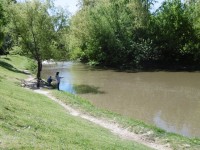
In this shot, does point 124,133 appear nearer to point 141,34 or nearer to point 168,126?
point 168,126

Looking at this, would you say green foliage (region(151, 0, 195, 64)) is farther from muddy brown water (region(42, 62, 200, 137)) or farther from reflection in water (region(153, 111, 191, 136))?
reflection in water (region(153, 111, 191, 136))

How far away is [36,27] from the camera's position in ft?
112

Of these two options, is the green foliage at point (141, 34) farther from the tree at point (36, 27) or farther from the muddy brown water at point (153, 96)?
the tree at point (36, 27)

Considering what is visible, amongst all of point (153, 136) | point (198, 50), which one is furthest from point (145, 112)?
point (198, 50)

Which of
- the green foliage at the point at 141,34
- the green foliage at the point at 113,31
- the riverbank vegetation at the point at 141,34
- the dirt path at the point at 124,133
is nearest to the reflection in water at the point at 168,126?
→ the dirt path at the point at 124,133

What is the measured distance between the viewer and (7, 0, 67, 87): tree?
3356cm

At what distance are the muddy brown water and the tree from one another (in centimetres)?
507

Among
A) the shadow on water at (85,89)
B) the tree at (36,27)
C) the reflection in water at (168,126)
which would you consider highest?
the tree at (36,27)

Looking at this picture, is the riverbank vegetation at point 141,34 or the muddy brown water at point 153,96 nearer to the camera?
the muddy brown water at point 153,96

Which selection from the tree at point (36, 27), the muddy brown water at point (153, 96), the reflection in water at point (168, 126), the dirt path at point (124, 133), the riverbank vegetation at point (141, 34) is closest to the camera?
the dirt path at point (124, 133)

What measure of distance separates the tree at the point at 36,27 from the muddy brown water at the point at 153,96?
5.07 m

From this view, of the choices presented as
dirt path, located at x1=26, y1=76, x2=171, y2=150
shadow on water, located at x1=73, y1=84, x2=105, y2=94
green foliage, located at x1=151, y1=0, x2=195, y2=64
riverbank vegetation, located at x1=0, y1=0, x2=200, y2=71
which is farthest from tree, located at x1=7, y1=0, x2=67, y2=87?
green foliage, located at x1=151, y1=0, x2=195, y2=64

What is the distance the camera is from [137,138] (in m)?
17.2

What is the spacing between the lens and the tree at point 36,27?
33.6 metres
